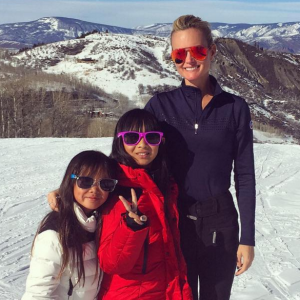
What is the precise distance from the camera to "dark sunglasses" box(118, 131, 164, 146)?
2.01 metres

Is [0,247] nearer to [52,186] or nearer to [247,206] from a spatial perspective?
[52,186]

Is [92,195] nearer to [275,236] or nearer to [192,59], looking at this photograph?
[192,59]

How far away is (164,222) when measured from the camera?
6.34 ft

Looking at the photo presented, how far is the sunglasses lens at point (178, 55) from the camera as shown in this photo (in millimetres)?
2061

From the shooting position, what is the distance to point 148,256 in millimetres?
1927

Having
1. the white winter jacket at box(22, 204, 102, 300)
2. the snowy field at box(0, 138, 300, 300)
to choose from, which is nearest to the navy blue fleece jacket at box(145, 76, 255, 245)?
the white winter jacket at box(22, 204, 102, 300)

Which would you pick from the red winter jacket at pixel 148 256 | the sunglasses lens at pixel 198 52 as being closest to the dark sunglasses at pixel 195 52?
the sunglasses lens at pixel 198 52

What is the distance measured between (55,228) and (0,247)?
3.13m

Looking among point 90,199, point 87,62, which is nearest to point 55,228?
point 90,199

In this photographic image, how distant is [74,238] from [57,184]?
228 inches

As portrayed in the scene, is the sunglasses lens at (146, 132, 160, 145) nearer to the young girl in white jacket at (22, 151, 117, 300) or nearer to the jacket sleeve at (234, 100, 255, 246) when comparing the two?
the young girl in white jacket at (22, 151, 117, 300)

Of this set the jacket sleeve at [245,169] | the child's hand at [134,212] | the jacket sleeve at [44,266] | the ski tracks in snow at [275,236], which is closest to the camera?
the child's hand at [134,212]

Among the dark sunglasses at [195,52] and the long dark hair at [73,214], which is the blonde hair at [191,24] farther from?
the long dark hair at [73,214]

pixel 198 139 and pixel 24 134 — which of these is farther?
pixel 24 134
